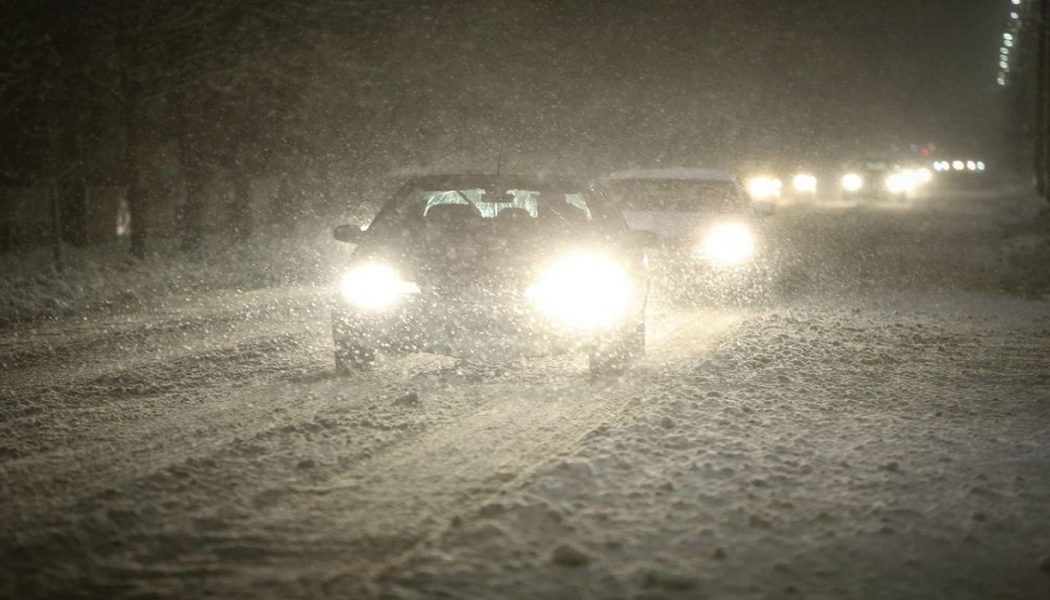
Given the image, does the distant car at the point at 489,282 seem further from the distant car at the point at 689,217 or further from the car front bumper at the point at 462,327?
the distant car at the point at 689,217

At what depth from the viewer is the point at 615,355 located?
28.4 feet

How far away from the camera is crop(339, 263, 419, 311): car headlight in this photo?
8227mm

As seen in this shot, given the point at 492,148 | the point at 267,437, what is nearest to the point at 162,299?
the point at 267,437

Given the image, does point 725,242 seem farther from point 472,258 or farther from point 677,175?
point 472,258

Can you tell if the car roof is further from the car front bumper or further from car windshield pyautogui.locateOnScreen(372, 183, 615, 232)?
the car front bumper

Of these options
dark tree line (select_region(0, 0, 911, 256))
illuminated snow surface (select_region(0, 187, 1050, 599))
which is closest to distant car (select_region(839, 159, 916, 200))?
dark tree line (select_region(0, 0, 911, 256))

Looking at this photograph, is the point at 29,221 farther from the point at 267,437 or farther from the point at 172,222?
the point at 267,437

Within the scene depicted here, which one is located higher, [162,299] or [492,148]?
[492,148]

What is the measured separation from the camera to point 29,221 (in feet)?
77.6

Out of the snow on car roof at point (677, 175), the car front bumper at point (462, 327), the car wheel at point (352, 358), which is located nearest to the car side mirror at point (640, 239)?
the car front bumper at point (462, 327)

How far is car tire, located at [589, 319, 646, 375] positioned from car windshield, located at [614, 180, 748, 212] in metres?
5.77

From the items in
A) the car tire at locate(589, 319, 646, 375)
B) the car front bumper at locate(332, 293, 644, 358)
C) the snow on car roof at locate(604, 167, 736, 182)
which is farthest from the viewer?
the snow on car roof at locate(604, 167, 736, 182)

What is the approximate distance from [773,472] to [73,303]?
34.9 ft

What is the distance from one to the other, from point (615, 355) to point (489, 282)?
1195 millimetres
